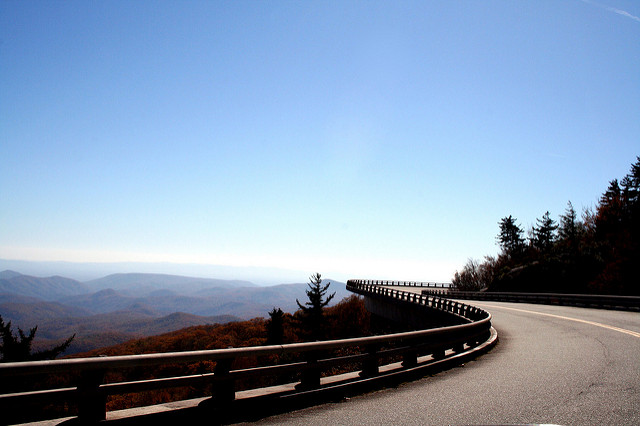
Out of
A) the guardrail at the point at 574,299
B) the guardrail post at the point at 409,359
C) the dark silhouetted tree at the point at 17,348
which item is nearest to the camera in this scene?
the guardrail post at the point at 409,359

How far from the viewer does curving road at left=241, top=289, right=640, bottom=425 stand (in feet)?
18.1

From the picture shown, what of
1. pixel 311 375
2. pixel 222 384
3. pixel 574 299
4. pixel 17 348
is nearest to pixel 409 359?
pixel 311 375

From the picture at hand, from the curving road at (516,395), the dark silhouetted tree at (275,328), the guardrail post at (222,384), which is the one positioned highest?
the guardrail post at (222,384)

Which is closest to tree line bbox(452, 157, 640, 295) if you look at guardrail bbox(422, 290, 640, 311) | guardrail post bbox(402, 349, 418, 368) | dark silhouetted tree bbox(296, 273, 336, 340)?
guardrail bbox(422, 290, 640, 311)

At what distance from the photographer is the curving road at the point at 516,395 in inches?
218

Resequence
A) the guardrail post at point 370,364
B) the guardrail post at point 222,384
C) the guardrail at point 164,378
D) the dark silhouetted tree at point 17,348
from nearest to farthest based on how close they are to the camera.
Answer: the guardrail at point 164,378, the guardrail post at point 222,384, the guardrail post at point 370,364, the dark silhouetted tree at point 17,348

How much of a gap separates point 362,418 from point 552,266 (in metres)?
49.2

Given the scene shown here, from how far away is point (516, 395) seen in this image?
684 centimetres

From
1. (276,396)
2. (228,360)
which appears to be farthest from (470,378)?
(228,360)

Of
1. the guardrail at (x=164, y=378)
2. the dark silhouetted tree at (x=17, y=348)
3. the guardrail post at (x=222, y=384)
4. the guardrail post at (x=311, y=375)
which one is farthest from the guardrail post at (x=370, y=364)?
the dark silhouetted tree at (x=17, y=348)

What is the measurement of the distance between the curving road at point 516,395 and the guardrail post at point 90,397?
193cm

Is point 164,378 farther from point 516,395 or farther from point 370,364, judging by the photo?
point 516,395

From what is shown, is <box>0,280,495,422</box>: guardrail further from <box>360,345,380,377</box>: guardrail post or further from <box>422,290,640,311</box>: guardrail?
<box>422,290,640,311</box>: guardrail

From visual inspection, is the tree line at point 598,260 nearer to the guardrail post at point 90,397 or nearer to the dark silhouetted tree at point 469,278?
the dark silhouetted tree at point 469,278
